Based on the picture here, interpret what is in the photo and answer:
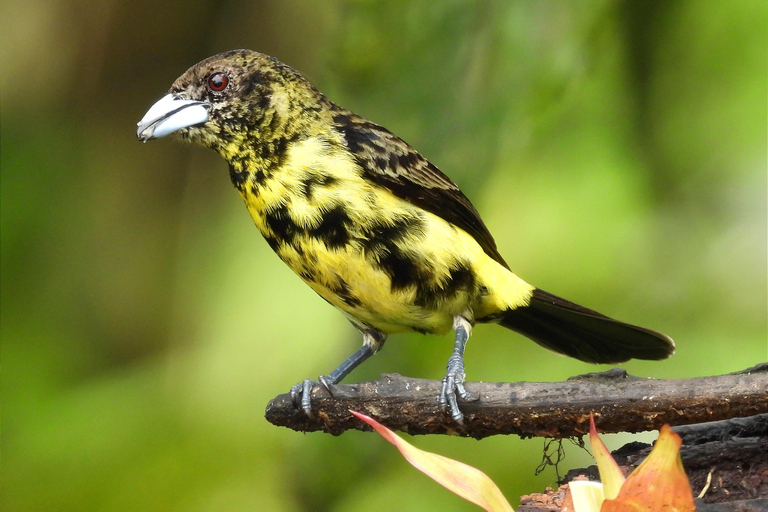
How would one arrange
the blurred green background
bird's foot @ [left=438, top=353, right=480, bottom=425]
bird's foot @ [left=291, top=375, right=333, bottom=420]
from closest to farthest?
bird's foot @ [left=438, top=353, right=480, bottom=425], bird's foot @ [left=291, top=375, right=333, bottom=420], the blurred green background

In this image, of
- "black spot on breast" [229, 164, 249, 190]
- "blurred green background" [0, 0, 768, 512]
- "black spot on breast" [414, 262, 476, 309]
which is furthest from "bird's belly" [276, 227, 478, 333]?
"blurred green background" [0, 0, 768, 512]

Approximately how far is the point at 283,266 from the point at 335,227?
0.63 meters

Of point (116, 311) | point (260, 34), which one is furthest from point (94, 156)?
point (260, 34)

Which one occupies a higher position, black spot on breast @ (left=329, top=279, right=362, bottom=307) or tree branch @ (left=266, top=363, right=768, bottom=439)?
black spot on breast @ (left=329, top=279, right=362, bottom=307)

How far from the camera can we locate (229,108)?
1192 mm

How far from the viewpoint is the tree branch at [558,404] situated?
0.80 m

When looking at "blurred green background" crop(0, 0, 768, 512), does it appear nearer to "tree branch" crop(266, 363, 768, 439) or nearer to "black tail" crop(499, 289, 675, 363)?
"black tail" crop(499, 289, 675, 363)

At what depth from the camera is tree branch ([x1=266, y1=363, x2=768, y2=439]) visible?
798 mm

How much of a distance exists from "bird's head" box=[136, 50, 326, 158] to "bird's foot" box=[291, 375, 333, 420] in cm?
37

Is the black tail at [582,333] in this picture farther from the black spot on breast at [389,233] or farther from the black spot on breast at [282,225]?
the black spot on breast at [282,225]

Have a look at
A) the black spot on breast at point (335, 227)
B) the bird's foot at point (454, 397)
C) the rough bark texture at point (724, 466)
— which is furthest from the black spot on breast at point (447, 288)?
the rough bark texture at point (724, 466)

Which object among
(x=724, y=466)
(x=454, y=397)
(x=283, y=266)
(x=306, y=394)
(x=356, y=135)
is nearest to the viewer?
(x=724, y=466)

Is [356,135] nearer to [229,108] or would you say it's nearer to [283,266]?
[229,108]

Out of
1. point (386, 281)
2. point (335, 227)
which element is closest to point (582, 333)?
point (386, 281)
